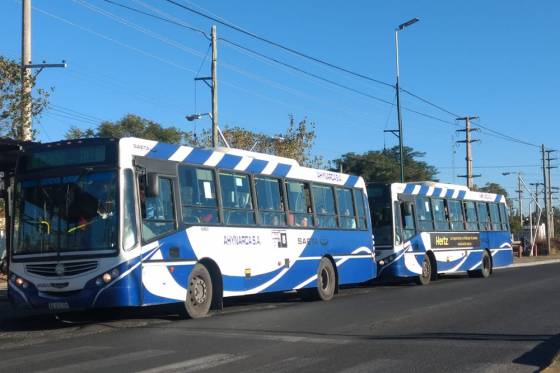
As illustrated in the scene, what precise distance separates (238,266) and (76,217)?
12.3 ft

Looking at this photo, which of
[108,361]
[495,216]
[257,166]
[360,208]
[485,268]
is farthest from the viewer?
[495,216]

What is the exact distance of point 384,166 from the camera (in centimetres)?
6625

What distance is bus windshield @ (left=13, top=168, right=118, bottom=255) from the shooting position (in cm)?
1159

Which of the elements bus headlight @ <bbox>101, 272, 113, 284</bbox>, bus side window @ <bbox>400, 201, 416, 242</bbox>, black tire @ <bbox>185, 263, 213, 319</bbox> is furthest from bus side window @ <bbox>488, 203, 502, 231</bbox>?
bus headlight @ <bbox>101, 272, 113, 284</bbox>

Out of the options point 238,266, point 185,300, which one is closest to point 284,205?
point 238,266

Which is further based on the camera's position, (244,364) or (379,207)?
(379,207)

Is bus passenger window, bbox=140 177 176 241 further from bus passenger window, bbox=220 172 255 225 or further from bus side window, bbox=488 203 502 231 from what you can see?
bus side window, bbox=488 203 502 231

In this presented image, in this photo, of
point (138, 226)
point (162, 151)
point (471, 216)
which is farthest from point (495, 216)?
point (138, 226)

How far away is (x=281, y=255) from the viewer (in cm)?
1591

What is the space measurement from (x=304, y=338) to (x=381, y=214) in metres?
11.7

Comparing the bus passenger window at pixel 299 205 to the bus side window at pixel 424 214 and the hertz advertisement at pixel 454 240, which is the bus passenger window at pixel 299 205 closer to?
the bus side window at pixel 424 214

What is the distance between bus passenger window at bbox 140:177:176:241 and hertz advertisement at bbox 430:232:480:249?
1294cm

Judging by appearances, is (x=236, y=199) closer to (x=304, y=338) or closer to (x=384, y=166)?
(x=304, y=338)

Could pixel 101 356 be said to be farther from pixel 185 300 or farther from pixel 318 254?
pixel 318 254
